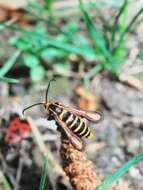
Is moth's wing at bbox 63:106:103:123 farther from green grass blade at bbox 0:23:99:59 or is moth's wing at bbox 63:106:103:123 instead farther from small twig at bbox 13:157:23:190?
green grass blade at bbox 0:23:99:59

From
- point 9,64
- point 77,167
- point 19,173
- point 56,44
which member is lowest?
point 19,173

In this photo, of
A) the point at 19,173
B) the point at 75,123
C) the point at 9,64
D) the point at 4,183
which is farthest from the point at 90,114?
the point at 9,64

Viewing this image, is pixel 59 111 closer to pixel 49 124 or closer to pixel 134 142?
pixel 49 124

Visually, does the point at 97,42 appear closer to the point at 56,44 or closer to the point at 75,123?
the point at 56,44

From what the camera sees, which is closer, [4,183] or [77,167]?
[77,167]

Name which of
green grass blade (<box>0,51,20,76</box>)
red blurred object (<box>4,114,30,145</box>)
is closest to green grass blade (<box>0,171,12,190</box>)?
red blurred object (<box>4,114,30,145</box>)

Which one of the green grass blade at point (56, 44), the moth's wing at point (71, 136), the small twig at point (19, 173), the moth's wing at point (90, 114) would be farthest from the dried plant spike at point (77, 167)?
the green grass blade at point (56, 44)

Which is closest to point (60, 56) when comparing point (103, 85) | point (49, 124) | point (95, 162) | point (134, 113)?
point (103, 85)
